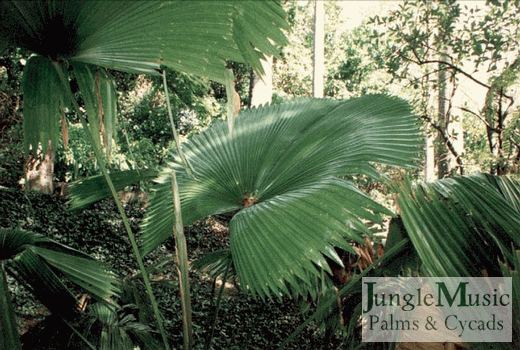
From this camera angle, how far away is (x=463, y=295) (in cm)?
90

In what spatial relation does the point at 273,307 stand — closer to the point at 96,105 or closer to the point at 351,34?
the point at 96,105

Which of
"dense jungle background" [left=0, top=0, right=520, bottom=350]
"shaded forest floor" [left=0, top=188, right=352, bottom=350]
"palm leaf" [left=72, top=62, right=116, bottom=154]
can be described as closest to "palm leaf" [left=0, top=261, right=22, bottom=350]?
"dense jungle background" [left=0, top=0, right=520, bottom=350]

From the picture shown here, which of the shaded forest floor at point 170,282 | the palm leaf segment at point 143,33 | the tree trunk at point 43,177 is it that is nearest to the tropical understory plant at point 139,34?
the palm leaf segment at point 143,33

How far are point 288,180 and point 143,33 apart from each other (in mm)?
673

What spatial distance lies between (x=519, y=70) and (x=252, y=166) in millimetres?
3531

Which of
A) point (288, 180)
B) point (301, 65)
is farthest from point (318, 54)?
point (288, 180)

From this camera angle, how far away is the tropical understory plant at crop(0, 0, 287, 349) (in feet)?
2.77

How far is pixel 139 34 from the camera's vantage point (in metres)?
0.95

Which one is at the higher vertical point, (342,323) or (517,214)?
(517,214)

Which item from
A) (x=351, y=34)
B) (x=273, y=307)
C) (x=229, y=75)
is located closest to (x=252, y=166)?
(x=229, y=75)

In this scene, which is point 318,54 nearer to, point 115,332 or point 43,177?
point 43,177

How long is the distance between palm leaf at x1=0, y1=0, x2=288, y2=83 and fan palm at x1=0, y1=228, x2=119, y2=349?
550 millimetres

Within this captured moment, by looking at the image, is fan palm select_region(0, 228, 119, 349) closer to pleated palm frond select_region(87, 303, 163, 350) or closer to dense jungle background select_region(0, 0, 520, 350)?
dense jungle background select_region(0, 0, 520, 350)

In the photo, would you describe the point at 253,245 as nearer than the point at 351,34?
Yes
